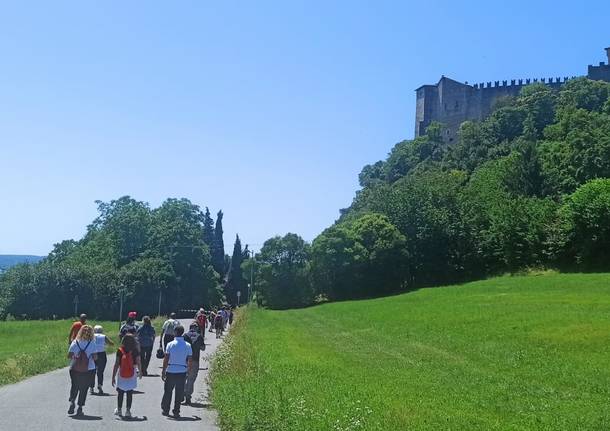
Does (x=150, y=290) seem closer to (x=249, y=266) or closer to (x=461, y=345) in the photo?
(x=249, y=266)

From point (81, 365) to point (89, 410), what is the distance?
1.09 m

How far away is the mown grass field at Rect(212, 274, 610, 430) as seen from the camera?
14.2 meters

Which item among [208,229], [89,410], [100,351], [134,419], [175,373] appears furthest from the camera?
[208,229]

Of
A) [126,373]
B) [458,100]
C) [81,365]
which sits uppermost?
[458,100]

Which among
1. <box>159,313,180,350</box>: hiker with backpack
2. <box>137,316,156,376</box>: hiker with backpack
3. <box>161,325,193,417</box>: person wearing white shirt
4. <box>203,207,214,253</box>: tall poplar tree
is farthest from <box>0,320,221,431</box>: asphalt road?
<box>203,207,214,253</box>: tall poplar tree

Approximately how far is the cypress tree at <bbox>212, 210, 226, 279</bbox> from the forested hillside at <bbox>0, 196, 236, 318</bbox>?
36.7 feet

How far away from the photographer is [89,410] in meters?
15.9

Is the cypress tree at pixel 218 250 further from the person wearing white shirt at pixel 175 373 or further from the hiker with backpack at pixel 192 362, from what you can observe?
the person wearing white shirt at pixel 175 373

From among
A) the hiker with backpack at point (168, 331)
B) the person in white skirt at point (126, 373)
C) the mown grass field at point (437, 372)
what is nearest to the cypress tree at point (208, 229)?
the mown grass field at point (437, 372)

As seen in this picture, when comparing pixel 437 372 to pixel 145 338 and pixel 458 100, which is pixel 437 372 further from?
pixel 458 100

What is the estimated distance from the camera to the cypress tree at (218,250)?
127750 millimetres

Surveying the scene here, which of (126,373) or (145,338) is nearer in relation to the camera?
(126,373)

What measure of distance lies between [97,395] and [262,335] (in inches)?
887

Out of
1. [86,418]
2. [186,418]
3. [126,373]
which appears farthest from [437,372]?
[86,418]
